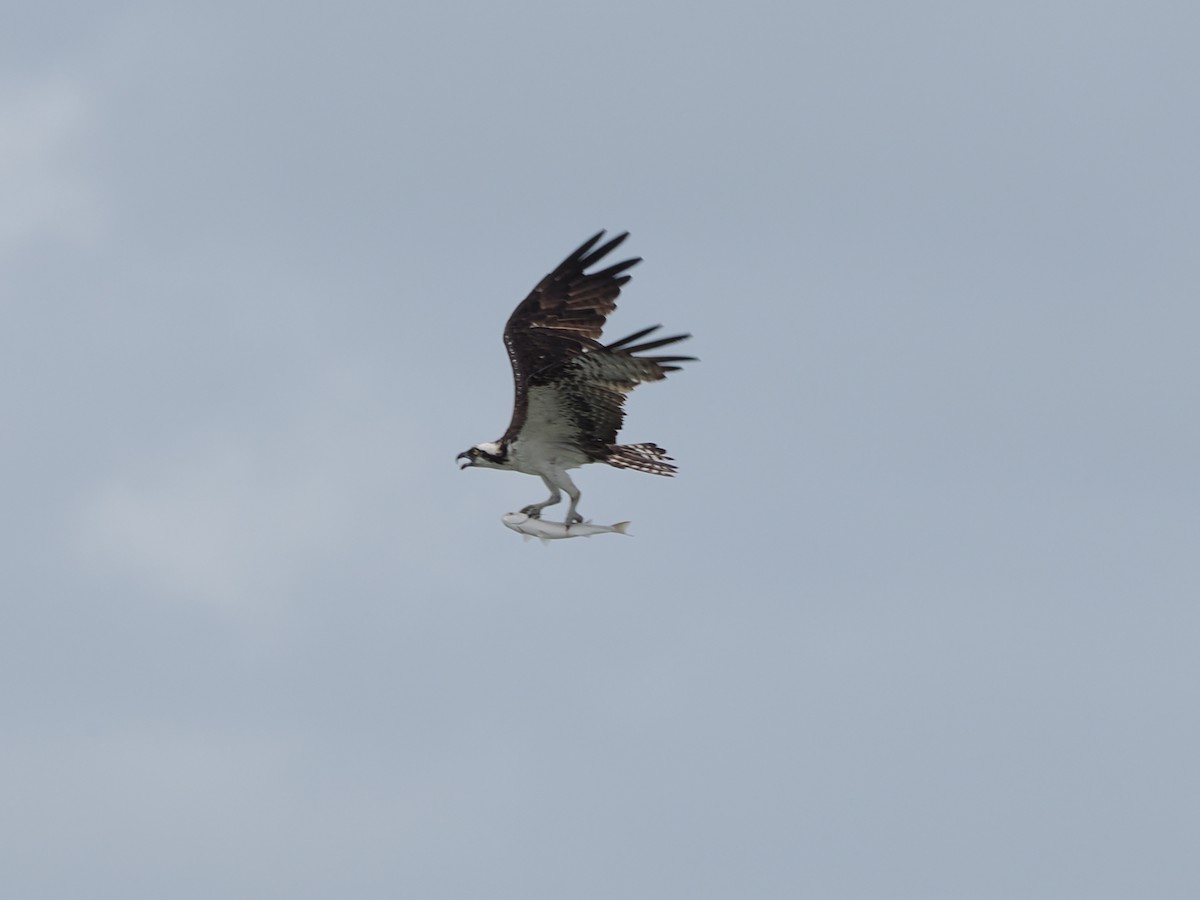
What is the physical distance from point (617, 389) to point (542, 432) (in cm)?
155

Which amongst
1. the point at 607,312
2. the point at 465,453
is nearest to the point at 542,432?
the point at 465,453

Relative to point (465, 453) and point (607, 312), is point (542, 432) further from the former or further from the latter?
point (607, 312)

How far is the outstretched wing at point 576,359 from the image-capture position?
26422 millimetres

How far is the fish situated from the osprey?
0.16m

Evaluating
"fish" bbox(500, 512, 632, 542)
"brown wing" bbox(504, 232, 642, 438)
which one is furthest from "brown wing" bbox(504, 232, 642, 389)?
"fish" bbox(500, 512, 632, 542)

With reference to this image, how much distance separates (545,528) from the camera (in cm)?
2784

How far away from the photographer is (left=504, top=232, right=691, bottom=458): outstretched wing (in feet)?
86.7

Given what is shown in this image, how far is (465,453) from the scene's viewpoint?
28.1 meters

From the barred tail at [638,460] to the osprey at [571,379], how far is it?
0.02 m

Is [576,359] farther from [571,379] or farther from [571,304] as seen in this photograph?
[571,304]

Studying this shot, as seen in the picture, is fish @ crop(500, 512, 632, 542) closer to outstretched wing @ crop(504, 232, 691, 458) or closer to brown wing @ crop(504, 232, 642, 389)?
outstretched wing @ crop(504, 232, 691, 458)

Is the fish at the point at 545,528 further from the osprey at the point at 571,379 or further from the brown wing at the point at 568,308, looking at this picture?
the brown wing at the point at 568,308

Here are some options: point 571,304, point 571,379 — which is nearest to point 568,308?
point 571,304

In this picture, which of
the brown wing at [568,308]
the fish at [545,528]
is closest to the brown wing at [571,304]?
the brown wing at [568,308]
